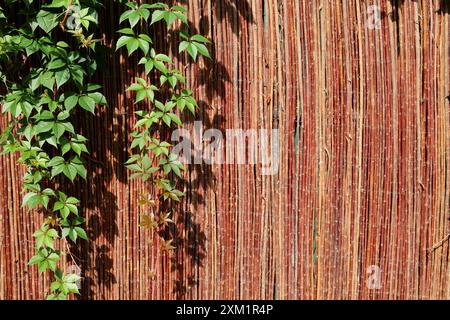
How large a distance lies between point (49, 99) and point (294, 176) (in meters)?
1.12

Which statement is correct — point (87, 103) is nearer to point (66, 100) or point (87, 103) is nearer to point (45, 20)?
point (66, 100)

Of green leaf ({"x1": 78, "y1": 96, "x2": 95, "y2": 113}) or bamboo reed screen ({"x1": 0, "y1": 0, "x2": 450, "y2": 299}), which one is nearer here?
green leaf ({"x1": 78, "y1": 96, "x2": 95, "y2": 113})

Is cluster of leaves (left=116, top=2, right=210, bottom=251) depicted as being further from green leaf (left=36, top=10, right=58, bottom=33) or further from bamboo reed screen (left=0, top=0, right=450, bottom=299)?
green leaf (left=36, top=10, right=58, bottom=33)

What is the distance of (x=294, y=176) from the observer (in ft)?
7.35

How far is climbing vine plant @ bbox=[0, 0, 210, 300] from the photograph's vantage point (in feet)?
6.52

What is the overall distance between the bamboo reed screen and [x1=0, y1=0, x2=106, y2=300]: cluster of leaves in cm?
11

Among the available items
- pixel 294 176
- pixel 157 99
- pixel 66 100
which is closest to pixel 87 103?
pixel 66 100

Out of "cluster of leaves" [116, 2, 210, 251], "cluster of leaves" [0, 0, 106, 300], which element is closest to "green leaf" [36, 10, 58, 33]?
"cluster of leaves" [0, 0, 106, 300]

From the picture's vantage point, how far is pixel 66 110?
79.8 inches

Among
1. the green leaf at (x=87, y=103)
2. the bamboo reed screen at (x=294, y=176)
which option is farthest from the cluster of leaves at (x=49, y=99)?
the bamboo reed screen at (x=294, y=176)

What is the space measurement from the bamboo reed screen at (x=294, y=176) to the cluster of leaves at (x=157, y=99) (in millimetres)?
66

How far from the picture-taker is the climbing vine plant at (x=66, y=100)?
6.52 feet

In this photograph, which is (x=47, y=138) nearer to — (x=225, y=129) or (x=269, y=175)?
(x=225, y=129)

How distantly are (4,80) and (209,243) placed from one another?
114cm
